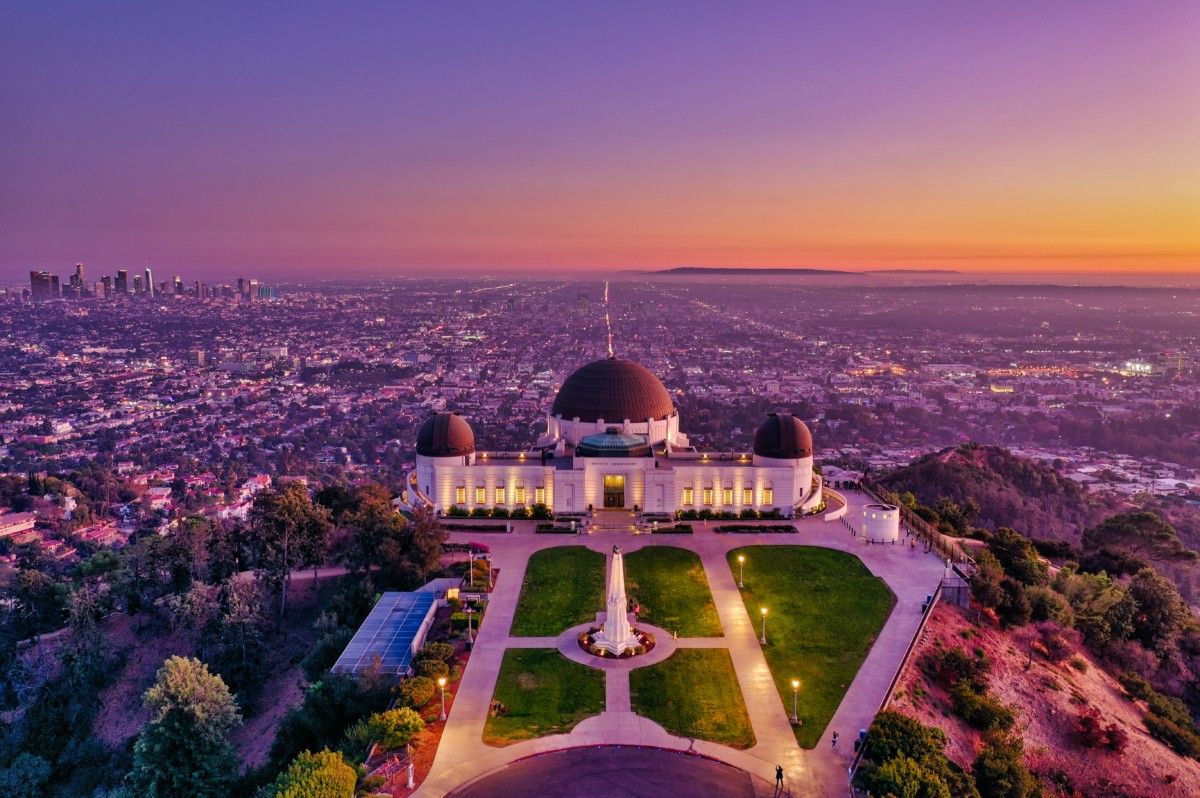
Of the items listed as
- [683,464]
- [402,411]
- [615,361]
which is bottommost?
[402,411]

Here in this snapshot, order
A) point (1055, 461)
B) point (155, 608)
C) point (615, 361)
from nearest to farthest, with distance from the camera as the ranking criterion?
point (155, 608), point (615, 361), point (1055, 461)

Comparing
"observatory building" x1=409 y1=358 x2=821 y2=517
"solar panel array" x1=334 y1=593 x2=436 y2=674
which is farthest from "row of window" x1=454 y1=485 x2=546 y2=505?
"solar panel array" x1=334 y1=593 x2=436 y2=674

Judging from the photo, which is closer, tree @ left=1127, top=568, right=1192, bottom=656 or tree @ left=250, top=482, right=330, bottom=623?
tree @ left=1127, top=568, right=1192, bottom=656

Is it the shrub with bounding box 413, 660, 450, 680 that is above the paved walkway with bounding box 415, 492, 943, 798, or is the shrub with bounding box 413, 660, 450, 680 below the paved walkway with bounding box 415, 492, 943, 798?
above

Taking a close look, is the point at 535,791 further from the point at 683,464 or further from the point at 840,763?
the point at 683,464

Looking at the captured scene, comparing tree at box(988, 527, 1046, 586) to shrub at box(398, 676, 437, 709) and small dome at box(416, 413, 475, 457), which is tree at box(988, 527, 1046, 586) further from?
small dome at box(416, 413, 475, 457)

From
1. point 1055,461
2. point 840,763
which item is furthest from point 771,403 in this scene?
point 840,763

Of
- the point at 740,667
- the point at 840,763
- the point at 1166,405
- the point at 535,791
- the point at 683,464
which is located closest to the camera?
the point at 535,791

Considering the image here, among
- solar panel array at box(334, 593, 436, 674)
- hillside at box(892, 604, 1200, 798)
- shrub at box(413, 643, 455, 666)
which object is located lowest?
hillside at box(892, 604, 1200, 798)
